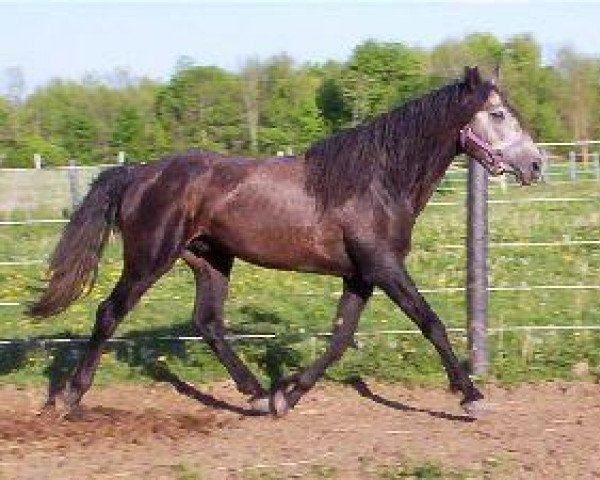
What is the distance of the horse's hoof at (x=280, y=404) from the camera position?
6.15 meters

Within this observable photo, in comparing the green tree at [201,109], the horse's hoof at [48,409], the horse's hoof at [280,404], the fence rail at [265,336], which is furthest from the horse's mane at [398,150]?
the green tree at [201,109]

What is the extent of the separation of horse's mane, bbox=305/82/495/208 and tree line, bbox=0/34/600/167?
20952 mm

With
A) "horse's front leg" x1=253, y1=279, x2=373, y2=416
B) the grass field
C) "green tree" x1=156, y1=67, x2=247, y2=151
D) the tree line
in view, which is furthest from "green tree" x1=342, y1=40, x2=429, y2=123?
"horse's front leg" x1=253, y1=279, x2=373, y2=416

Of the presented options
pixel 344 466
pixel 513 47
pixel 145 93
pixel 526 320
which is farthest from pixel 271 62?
pixel 344 466

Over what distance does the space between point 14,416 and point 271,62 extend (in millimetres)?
42476

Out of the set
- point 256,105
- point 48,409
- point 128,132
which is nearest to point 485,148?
point 48,409

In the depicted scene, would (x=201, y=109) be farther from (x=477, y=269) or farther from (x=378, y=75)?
(x=477, y=269)

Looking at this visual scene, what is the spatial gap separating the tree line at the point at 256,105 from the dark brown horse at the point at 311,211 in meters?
20.5

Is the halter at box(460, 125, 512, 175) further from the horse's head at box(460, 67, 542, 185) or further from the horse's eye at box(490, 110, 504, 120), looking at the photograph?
the horse's eye at box(490, 110, 504, 120)

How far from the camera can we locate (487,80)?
19.2 feet

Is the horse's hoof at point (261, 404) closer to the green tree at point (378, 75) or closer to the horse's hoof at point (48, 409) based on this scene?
the horse's hoof at point (48, 409)

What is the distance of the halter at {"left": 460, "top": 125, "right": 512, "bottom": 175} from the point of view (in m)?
5.86

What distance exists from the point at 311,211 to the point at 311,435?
127 centimetres

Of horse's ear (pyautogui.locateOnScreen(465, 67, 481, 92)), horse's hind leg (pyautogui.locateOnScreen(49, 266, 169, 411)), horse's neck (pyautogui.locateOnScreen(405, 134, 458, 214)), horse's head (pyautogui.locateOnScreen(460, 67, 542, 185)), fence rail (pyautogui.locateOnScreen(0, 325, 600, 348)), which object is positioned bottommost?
fence rail (pyautogui.locateOnScreen(0, 325, 600, 348))
